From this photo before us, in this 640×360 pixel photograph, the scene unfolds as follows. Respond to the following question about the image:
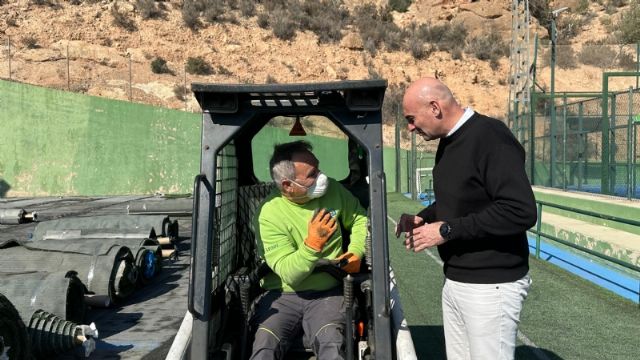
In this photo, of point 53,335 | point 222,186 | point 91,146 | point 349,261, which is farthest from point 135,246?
point 91,146

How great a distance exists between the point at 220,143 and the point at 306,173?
2.27 feet

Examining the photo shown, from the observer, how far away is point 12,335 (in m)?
5.26

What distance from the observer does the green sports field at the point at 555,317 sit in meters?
7.05

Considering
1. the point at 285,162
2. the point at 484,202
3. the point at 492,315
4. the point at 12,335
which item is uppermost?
the point at 285,162

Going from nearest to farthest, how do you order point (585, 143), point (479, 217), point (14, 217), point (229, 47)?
point (479, 217) < point (14, 217) < point (585, 143) < point (229, 47)

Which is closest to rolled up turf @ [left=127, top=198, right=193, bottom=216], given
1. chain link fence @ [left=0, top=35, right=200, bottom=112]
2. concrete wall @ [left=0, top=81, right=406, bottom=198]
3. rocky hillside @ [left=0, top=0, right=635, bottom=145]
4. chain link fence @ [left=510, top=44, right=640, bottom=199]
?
chain link fence @ [left=510, top=44, right=640, bottom=199]

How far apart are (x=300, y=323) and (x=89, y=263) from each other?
4471 mm

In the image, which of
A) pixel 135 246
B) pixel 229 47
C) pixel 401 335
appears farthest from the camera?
pixel 229 47

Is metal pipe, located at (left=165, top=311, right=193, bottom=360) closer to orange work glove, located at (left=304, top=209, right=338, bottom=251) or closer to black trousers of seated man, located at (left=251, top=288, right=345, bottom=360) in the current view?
black trousers of seated man, located at (left=251, top=288, right=345, bottom=360)

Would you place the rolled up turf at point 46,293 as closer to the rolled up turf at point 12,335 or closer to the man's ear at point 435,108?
the rolled up turf at point 12,335

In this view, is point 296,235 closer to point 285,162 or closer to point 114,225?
point 285,162

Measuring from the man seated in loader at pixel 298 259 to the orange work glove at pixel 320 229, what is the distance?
0.55 ft

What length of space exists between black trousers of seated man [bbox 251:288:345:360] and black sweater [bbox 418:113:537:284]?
95cm

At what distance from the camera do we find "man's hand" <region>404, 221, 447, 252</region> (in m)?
3.53
